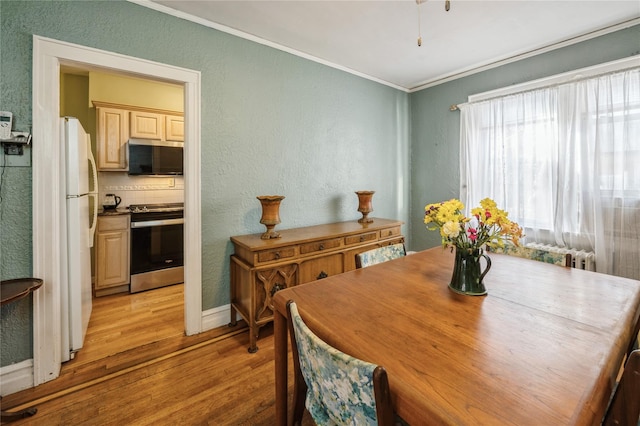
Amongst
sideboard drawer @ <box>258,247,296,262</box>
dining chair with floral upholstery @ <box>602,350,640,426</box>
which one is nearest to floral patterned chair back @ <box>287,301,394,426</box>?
dining chair with floral upholstery @ <box>602,350,640,426</box>

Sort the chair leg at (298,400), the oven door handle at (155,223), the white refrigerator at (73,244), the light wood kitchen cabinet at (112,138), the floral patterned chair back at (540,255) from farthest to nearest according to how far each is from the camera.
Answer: the light wood kitchen cabinet at (112,138) → the oven door handle at (155,223) → the white refrigerator at (73,244) → the floral patterned chair back at (540,255) → the chair leg at (298,400)

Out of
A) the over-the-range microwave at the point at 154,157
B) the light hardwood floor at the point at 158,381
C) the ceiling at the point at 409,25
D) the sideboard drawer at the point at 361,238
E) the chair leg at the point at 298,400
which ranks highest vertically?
the ceiling at the point at 409,25

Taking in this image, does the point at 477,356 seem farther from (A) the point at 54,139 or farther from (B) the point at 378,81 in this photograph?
(B) the point at 378,81

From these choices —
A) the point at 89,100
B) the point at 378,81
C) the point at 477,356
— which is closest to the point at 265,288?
the point at 477,356

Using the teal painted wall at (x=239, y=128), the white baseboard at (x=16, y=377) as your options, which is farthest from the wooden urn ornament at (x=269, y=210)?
the white baseboard at (x=16, y=377)

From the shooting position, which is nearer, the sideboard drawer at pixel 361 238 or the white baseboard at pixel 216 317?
the white baseboard at pixel 216 317

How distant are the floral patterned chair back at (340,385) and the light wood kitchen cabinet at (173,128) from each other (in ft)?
11.9

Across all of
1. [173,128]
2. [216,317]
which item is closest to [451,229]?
[216,317]

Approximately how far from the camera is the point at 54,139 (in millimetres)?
1805

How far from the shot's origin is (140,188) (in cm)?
379

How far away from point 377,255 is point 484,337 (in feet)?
3.36

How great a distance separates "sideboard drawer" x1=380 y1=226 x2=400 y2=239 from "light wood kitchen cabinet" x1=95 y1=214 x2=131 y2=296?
2.90m

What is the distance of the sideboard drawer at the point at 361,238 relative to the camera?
9.01 ft

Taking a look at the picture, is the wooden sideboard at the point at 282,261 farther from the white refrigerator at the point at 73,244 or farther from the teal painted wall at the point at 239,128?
the white refrigerator at the point at 73,244
